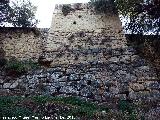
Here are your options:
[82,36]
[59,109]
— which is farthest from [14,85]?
[82,36]

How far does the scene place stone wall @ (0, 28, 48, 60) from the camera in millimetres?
A: 10227

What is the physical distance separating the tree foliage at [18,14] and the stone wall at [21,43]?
61 centimetres

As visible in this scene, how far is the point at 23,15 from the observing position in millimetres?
11820

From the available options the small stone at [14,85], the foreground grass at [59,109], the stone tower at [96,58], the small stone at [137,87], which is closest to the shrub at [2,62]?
the small stone at [14,85]

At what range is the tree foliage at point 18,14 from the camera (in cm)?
1142

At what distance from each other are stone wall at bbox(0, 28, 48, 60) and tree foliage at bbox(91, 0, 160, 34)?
3.02m

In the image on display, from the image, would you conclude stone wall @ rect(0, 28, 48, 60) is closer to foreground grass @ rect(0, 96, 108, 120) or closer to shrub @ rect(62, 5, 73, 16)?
shrub @ rect(62, 5, 73, 16)

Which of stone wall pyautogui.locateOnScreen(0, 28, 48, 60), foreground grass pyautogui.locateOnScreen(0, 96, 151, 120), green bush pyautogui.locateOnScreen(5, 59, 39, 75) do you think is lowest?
foreground grass pyautogui.locateOnScreen(0, 96, 151, 120)

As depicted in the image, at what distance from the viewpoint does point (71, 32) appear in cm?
1036

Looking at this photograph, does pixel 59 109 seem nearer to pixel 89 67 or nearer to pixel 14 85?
pixel 14 85

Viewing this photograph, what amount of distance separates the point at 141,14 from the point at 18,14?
15.7ft

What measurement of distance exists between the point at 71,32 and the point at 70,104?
368 centimetres

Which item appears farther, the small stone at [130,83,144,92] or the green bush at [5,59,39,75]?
the green bush at [5,59,39,75]

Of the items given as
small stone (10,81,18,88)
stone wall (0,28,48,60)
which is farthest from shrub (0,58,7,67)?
small stone (10,81,18,88)
